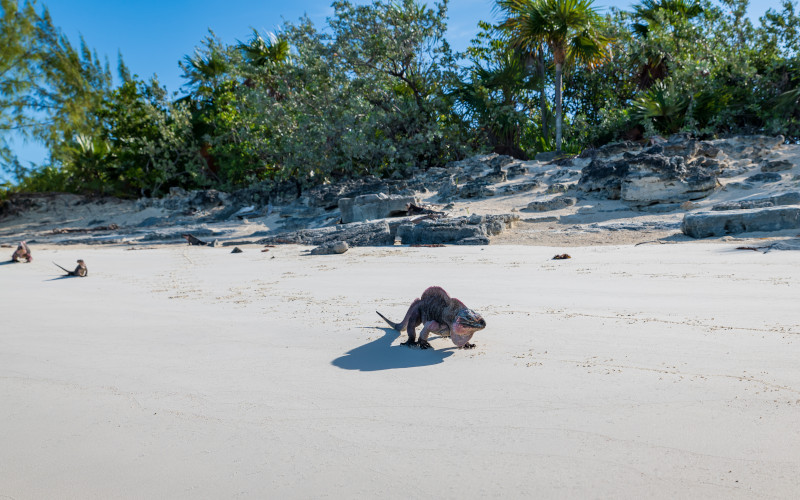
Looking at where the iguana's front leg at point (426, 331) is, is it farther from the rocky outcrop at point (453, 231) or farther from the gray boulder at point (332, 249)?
the rocky outcrop at point (453, 231)

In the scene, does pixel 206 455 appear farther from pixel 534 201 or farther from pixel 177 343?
pixel 534 201

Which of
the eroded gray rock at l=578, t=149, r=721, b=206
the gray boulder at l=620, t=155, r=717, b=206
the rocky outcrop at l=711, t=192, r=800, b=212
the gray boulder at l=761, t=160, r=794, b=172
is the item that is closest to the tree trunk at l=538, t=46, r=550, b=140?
the eroded gray rock at l=578, t=149, r=721, b=206

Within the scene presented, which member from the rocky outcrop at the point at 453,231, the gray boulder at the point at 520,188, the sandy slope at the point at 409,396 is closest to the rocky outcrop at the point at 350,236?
the rocky outcrop at the point at 453,231

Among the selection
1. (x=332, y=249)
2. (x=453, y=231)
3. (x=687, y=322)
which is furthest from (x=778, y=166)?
(x=687, y=322)

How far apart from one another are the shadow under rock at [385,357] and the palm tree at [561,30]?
43.0ft

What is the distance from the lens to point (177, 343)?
2762mm

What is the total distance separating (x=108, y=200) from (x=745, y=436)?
68.7ft

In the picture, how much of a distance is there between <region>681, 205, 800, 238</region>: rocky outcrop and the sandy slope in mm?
2837

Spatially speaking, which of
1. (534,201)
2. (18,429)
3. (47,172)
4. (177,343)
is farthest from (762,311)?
(47,172)

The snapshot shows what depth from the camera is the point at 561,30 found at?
14281mm

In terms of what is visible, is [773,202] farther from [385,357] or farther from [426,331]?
[385,357]

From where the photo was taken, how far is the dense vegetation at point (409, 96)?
14297 mm

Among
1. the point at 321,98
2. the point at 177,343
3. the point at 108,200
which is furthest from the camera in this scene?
the point at 108,200

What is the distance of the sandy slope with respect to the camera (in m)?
1.42
